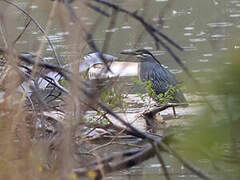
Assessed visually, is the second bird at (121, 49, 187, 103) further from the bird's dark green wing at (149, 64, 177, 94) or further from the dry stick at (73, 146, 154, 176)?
the dry stick at (73, 146, 154, 176)

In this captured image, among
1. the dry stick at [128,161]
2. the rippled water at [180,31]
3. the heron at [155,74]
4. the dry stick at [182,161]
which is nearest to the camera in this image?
the dry stick at [182,161]

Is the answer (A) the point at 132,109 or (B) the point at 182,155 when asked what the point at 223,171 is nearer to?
(B) the point at 182,155

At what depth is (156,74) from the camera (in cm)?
802

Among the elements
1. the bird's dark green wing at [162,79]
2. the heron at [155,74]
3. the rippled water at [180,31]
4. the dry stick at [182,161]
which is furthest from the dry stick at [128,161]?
the rippled water at [180,31]

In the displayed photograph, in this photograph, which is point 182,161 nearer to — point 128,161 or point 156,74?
point 128,161

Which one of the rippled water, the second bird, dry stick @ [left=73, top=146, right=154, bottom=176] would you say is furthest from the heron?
dry stick @ [left=73, top=146, right=154, bottom=176]

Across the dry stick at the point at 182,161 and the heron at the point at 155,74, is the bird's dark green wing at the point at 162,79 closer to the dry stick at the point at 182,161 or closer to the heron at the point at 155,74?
the heron at the point at 155,74

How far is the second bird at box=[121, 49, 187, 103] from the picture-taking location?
7565 millimetres

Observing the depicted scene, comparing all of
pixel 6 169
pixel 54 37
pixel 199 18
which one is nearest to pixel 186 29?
pixel 199 18

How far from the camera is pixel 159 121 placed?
652 centimetres

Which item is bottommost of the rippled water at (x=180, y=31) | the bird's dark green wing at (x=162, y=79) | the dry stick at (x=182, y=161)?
the dry stick at (x=182, y=161)

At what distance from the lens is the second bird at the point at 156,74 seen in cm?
757

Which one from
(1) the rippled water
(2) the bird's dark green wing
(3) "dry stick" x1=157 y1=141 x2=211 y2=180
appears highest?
(1) the rippled water

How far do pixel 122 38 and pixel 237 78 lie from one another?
32.0 ft
